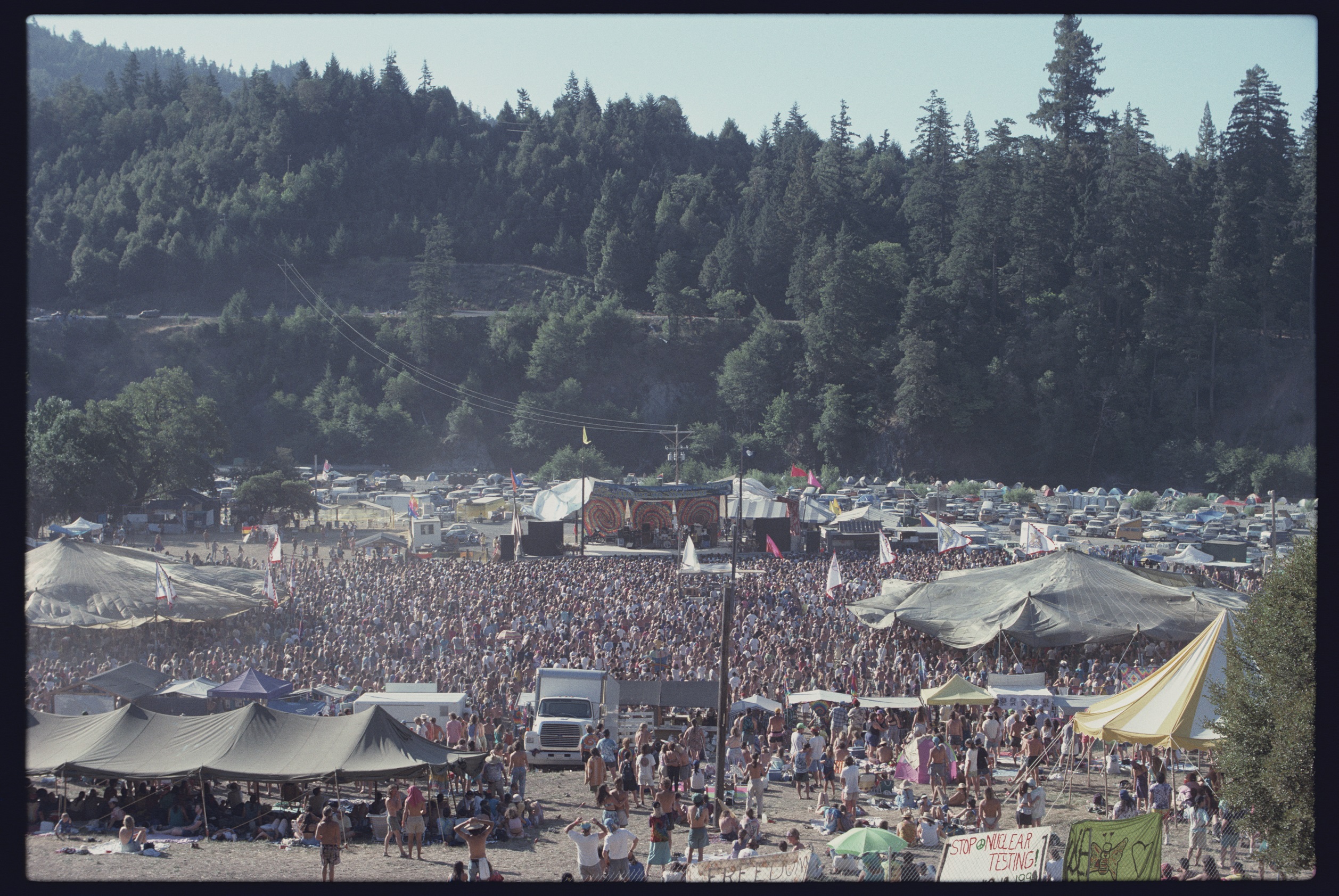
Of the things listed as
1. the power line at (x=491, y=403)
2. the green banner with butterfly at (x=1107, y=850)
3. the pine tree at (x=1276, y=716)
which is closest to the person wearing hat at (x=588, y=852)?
the green banner with butterfly at (x=1107, y=850)

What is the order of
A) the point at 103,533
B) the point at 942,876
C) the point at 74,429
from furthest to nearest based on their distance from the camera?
the point at 74,429
the point at 103,533
the point at 942,876

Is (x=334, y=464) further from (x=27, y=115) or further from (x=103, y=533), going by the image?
(x=27, y=115)

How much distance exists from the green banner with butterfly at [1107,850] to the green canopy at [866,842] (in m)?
2.09

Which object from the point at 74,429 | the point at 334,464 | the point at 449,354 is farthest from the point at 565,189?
the point at 74,429

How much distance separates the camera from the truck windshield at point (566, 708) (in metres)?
14.2

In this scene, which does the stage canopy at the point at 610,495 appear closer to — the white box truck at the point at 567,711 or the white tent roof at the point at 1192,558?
the white tent roof at the point at 1192,558

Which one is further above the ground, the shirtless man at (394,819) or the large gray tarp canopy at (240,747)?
the large gray tarp canopy at (240,747)

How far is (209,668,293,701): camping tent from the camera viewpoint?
1459 cm

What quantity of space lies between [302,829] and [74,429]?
39106mm

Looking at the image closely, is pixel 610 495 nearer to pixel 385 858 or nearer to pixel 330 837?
pixel 385 858

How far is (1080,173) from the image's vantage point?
83875mm

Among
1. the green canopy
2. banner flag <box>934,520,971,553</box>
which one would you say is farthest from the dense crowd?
the green canopy

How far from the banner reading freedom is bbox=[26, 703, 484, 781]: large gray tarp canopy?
5.41 m

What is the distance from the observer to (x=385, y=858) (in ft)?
32.8
